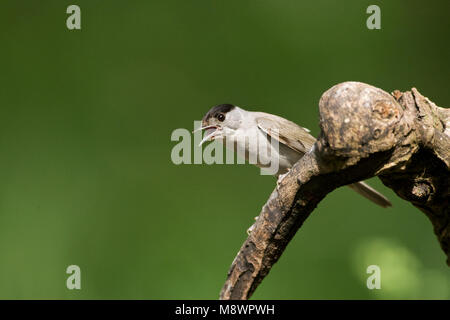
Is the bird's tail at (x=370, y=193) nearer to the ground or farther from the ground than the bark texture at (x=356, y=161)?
nearer to the ground

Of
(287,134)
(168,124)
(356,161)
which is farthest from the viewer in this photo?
(168,124)

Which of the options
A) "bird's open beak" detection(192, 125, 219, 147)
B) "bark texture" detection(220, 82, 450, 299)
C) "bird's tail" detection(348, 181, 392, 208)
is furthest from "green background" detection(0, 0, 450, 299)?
"bark texture" detection(220, 82, 450, 299)

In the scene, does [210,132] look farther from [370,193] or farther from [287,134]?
[370,193]

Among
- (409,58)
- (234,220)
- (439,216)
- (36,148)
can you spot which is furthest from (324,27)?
(36,148)

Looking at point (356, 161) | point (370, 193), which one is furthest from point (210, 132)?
point (356, 161)

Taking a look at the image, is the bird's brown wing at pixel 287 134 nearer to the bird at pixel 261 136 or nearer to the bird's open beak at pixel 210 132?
the bird at pixel 261 136

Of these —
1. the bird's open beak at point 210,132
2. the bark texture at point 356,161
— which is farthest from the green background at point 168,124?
the bark texture at point 356,161
